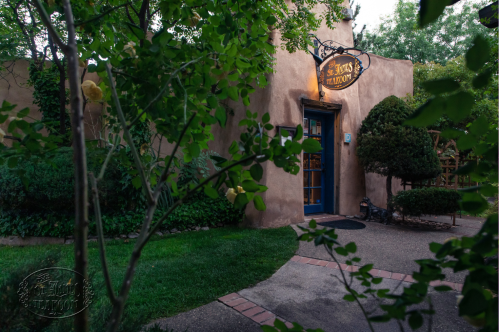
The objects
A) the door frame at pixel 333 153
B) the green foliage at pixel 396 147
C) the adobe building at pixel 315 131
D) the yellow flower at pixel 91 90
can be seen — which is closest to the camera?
the yellow flower at pixel 91 90

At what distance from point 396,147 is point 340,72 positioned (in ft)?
6.24

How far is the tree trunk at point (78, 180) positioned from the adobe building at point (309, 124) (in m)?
4.61

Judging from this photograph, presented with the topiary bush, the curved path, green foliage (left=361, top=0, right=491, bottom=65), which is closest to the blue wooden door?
the topiary bush

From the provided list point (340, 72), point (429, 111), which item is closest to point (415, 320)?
point (429, 111)

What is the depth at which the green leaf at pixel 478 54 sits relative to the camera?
429mm

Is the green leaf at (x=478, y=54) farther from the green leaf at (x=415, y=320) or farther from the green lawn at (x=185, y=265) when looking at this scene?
the green lawn at (x=185, y=265)

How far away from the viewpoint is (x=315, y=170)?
6.83 m

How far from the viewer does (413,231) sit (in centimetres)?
550

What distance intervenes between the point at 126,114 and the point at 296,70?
5.28 m

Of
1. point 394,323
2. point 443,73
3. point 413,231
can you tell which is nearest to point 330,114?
point 413,231

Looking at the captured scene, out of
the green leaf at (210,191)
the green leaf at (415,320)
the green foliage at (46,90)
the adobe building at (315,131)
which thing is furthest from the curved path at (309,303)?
the green foliage at (46,90)

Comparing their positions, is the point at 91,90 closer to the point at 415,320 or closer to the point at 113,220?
the point at 415,320

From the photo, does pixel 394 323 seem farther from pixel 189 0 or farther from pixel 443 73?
pixel 443 73

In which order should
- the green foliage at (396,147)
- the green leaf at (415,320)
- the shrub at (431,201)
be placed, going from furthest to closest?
the green foliage at (396,147) < the shrub at (431,201) < the green leaf at (415,320)
